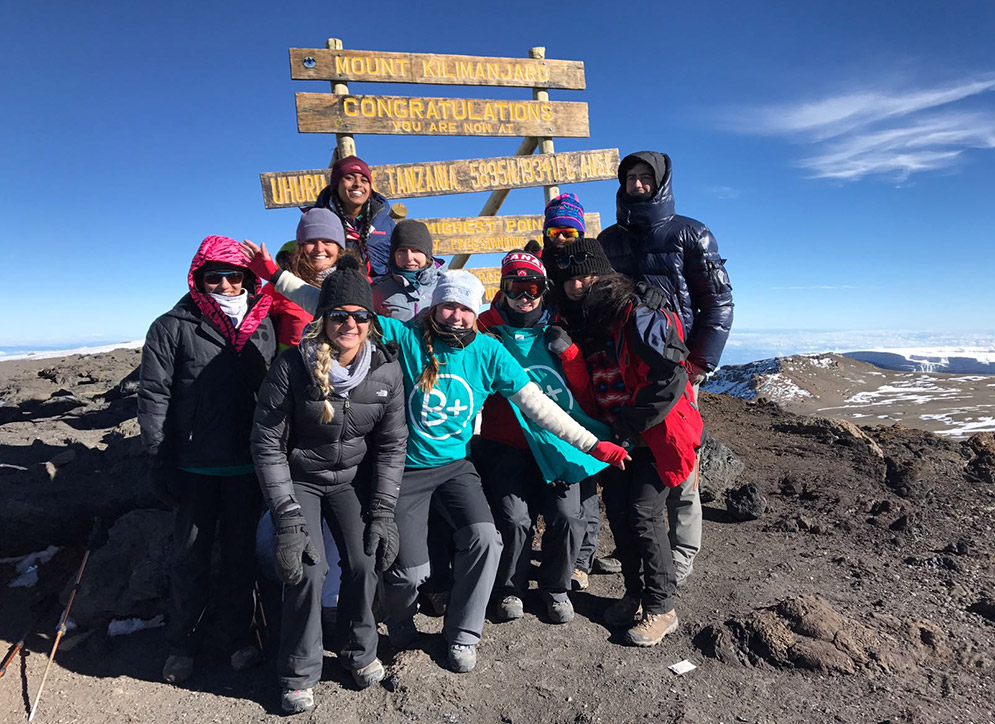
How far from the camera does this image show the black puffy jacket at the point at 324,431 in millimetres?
3119

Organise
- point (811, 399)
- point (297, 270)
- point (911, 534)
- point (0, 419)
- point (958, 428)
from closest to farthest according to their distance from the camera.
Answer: point (297, 270) < point (911, 534) < point (0, 419) < point (958, 428) < point (811, 399)

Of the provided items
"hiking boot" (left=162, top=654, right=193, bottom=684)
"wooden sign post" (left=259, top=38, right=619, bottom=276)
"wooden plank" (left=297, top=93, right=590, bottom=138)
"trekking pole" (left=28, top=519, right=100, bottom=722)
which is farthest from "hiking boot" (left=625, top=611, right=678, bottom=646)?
"wooden plank" (left=297, top=93, right=590, bottom=138)

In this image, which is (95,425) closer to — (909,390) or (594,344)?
(594,344)

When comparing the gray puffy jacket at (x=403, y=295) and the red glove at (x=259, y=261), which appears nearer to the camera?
→ the red glove at (x=259, y=261)

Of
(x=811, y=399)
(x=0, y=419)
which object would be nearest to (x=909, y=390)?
(x=811, y=399)

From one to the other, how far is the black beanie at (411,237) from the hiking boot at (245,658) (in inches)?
108

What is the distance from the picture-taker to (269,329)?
3.68 m

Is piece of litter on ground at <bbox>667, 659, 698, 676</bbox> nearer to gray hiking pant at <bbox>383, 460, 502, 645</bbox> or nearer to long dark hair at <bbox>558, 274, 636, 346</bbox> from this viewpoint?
gray hiking pant at <bbox>383, 460, 502, 645</bbox>

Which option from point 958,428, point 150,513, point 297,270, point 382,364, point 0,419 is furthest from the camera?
point 958,428

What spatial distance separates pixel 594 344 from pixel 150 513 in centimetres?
392

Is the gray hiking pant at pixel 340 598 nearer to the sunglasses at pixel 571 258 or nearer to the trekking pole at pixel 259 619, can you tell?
the trekking pole at pixel 259 619

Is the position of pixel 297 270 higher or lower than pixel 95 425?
higher

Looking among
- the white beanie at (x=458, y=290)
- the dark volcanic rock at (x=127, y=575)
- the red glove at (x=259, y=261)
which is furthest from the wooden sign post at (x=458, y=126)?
the white beanie at (x=458, y=290)

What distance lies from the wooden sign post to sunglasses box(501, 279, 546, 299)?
4156 millimetres
